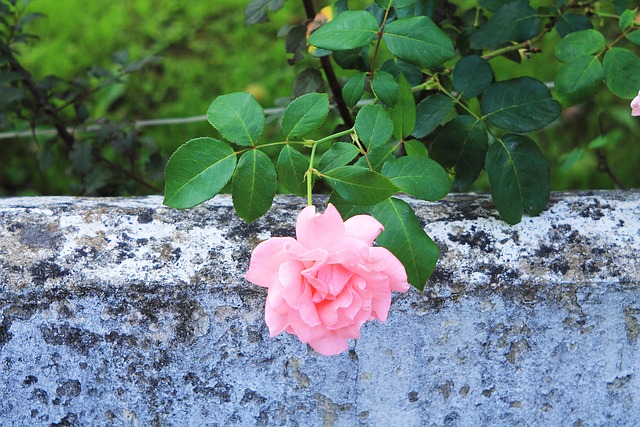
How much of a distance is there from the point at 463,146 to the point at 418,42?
0.82 feet

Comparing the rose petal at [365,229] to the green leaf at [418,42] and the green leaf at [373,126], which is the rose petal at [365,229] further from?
the green leaf at [418,42]

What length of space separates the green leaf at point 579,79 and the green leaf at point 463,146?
0.50 ft

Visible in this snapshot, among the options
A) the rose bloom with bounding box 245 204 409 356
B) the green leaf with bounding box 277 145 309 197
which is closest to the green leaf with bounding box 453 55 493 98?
the green leaf with bounding box 277 145 309 197

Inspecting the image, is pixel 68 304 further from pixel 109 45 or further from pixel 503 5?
pixel 109 45

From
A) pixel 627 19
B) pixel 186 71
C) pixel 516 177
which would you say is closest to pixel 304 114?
pixel 516 177

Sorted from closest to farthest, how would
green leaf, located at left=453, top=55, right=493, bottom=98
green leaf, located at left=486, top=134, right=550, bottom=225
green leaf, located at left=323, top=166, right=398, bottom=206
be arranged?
green leaf, located at left=323, top=166, right=398, bottom=206 → green leaf, located at left=486, top=134, right=550, bottom=225 → green leaf, located at left=453, top=55, right=493, bottom=98

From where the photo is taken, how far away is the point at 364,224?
2.79 feet

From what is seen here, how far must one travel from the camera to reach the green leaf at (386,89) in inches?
42.8

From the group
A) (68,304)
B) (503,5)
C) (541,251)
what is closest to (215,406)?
(68,304)

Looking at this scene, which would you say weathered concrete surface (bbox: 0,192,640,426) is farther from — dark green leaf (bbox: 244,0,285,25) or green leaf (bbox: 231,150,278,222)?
dark green leaf (bbox: 244,0,285,25)

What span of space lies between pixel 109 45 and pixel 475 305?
2576 millimetres

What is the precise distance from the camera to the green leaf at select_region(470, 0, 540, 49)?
1.35 metres

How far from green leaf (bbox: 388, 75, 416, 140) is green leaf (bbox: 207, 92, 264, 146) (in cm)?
23

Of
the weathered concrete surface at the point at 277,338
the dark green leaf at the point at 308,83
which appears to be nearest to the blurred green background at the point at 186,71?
the dark green leaf at the point at 308,83
